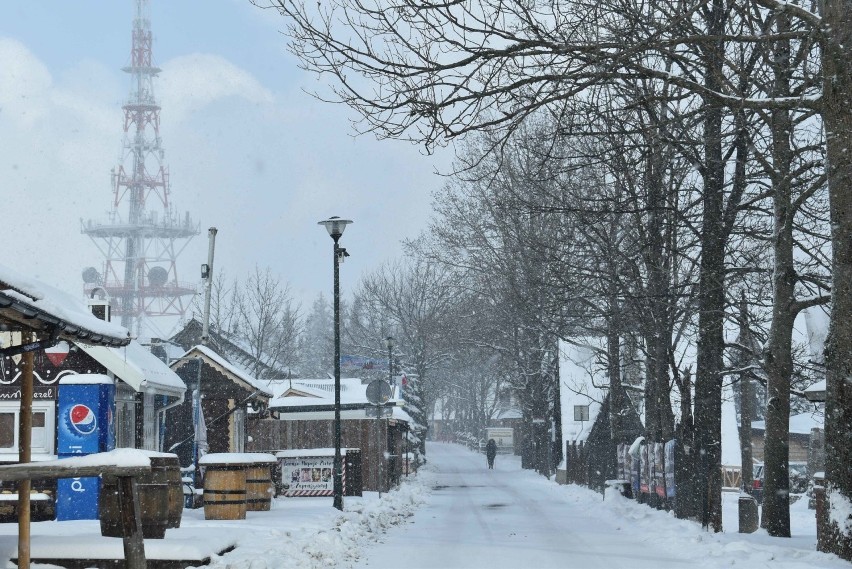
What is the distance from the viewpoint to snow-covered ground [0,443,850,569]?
13445mm

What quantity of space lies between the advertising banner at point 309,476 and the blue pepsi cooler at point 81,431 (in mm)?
8138

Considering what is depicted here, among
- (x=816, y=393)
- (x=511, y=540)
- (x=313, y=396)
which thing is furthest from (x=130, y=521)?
(x=313, y=396)

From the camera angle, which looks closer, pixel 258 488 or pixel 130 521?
pixel 130 521

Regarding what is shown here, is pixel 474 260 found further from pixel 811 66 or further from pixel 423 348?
pixel 811 66

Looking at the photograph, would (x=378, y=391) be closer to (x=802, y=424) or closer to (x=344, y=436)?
(x=344, y=436)

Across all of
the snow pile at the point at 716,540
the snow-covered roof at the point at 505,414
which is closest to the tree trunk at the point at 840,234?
the snow pile at the point at 716,540

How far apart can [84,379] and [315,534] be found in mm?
5350

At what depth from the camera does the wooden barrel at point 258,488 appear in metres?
21.1

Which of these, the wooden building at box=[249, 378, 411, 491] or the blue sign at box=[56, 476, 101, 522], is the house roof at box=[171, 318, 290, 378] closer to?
the wooden building at box=[249, 378, 411, 491]

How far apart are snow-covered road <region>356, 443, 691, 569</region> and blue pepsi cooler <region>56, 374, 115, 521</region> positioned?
5078 millimetres

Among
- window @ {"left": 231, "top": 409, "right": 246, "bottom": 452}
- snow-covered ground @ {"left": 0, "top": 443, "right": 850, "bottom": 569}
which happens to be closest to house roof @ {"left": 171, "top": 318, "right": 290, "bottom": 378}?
window @ {"left": 231, "top": 409, "right": 246, "bottom": 452}

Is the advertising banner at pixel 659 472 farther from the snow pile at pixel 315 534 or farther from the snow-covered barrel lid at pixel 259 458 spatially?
the snow-covered barrel lid at pixel 259 458

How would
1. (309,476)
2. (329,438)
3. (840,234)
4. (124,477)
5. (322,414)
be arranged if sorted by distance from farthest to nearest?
(322,414)
(329,438)
(309,476)
(840,234)
(124,477)

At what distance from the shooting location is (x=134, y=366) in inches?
805
